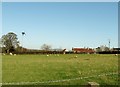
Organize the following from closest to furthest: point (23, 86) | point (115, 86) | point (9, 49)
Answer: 1. point (23, 86)
2. point (115, 86)
3. point (9, 49)

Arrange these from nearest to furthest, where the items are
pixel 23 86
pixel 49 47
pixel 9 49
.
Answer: pixel 23 86
pixel 9 49
pixel 49 47

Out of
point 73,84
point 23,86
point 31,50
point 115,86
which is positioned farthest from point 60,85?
point 31,50

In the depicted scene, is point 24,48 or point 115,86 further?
point 24,48

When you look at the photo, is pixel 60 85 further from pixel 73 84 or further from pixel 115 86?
pixel 115 86

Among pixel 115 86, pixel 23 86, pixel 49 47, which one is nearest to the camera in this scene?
pixel 23 86

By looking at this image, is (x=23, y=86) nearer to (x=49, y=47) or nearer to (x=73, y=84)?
(x=73, y=84)

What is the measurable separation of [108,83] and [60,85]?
8.17 feet

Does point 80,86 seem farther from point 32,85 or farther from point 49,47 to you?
point 49,47

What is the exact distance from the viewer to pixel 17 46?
105 meters

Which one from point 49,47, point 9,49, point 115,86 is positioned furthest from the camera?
point 49,47

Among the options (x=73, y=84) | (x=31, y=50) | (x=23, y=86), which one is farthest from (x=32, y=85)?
(x=31, y=50)

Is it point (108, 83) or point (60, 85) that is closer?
point (60, 85)

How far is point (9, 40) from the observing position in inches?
4163

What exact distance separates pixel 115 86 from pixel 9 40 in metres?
95.2
